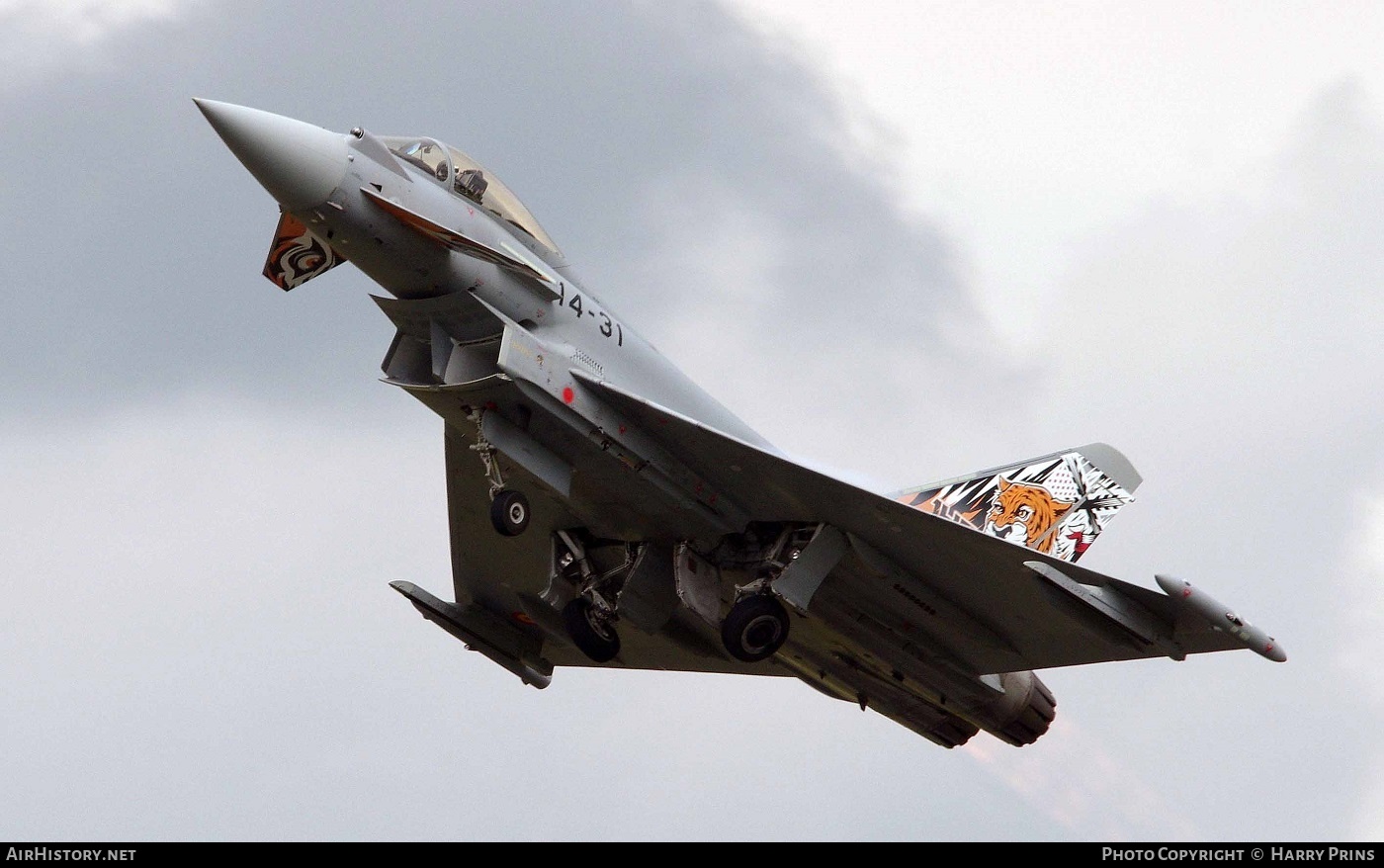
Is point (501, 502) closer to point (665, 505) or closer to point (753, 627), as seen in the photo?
point (665, 505)

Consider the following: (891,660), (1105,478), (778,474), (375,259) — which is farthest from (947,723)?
(375,259)

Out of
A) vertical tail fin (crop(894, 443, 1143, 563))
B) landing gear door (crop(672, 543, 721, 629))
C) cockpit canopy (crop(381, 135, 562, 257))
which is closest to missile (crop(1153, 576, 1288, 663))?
vertical tail fin (crop(894, 443, 1143, 563))

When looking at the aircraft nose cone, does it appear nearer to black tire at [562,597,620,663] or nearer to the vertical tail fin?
black tire at [562,597,620,663]

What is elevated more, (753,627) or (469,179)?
(469,179)

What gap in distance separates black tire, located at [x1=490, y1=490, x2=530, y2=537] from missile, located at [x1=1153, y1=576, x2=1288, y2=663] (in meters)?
7.10

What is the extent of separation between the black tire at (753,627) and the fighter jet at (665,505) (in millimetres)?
31

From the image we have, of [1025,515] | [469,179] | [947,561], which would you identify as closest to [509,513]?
[469,179]

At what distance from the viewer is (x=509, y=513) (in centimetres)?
2047

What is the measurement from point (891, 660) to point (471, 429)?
666 cm

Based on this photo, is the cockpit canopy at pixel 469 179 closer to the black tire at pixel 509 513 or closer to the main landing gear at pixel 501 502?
the main landing gear at pixel 501 502

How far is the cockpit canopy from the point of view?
A: 821 inches

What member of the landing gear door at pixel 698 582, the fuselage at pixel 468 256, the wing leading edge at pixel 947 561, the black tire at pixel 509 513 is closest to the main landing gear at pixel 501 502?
the black tire at pixel 509 513

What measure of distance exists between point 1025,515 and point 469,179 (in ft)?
28.3
